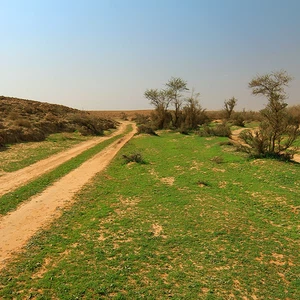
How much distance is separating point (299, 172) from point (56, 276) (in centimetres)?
1210

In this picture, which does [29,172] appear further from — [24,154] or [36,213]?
[36,213]

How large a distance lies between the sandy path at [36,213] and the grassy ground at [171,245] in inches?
16.9

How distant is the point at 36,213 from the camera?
30.3 ft

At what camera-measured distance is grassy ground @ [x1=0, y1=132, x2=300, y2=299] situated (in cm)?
535

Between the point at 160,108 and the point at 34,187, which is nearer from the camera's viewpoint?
the point at 34,187

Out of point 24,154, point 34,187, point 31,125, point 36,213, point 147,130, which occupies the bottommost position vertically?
point 36,213

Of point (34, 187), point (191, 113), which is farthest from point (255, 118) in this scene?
point (34, 187)

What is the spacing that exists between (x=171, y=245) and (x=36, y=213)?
488cm

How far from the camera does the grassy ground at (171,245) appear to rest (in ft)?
17.6

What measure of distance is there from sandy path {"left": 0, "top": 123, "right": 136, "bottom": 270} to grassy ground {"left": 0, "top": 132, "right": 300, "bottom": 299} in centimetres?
43

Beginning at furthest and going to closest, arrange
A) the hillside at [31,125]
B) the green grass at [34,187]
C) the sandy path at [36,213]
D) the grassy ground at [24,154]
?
1. the hillside at [31,125]
2. the grassy ground at [24,154]
3. the green grass at [34,187]
4. the sandy path at [36,213]

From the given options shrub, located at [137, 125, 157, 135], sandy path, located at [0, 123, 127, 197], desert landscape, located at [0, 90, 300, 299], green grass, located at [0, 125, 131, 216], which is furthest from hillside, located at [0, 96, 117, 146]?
desert landscape, located at [0, 90, 300, 299]

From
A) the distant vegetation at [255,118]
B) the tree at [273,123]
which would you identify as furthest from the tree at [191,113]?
the tree at [273,123]

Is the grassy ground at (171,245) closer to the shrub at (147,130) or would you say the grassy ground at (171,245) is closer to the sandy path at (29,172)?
the sandy path at (29,172)
